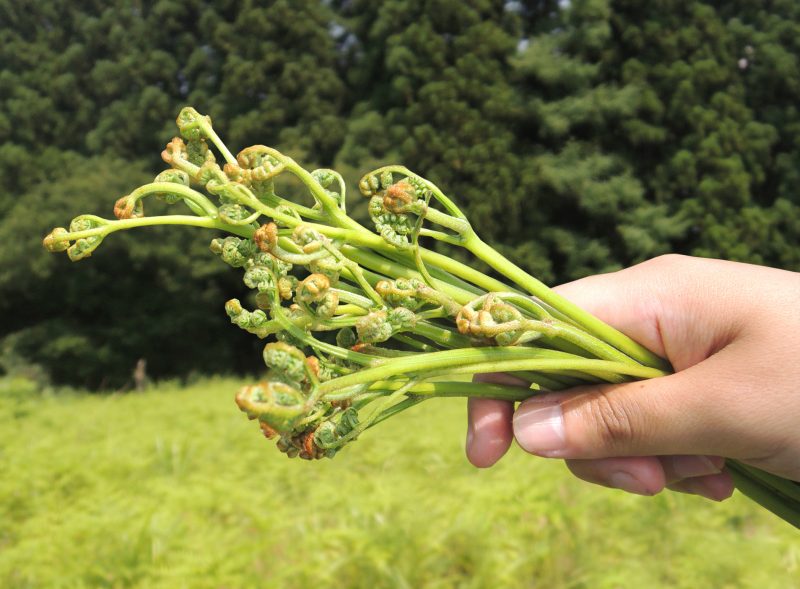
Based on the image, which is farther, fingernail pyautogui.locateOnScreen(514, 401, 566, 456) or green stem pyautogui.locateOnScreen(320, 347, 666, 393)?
fingernail pyautogui.locateOnScreen(514, 401, 566, 456)

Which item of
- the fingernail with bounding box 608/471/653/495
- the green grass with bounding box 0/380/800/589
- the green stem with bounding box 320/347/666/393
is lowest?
the green grass with bounding box 0/380/800/589

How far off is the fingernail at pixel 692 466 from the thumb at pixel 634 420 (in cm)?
30

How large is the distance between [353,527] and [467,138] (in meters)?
11.7

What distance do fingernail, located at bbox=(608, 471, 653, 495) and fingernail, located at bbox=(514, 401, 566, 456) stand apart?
268mm

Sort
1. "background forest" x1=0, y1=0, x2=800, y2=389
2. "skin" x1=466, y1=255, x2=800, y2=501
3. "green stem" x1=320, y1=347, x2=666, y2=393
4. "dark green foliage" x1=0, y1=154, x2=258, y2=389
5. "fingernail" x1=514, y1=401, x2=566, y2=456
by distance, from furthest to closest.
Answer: "dark green foliage" x1=0, y1=154, x2=258, y2=389 → "background forest" x1=0, y1=0, x2=800, y2=389 → "fingernail" x1=514, y1=401, x2=566, y2=456 → "skin" x1=466, y1=255, x2=800, y2=501 → "green stem" x1=320, y1=347, x2=666, y2=393

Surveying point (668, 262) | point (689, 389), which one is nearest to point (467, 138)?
point (668, 262)

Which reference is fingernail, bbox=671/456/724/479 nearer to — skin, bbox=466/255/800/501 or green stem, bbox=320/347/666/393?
skin, bbox=466/255/800/501

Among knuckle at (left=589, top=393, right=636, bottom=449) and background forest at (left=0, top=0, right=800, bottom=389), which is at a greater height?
background forest at (left=0, top=0, right=800, bottom=389)

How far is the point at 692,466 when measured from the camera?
1.81 m

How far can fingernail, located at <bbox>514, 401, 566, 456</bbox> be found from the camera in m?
1.59

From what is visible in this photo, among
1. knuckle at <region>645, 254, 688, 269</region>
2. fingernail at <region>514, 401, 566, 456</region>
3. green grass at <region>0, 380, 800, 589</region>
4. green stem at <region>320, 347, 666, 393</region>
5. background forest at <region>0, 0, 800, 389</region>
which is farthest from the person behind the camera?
background forest at <region>0, 0, 800, 389</region>

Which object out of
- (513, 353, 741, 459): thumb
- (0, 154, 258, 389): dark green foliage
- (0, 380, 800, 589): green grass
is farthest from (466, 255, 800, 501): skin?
(0, 154, 258, 389): dark green foliage

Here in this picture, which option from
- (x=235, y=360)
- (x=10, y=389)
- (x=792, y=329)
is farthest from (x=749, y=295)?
(x=235, y=360)

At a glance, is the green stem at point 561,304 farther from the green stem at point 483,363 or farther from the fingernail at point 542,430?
the fingernail at point 542,430
